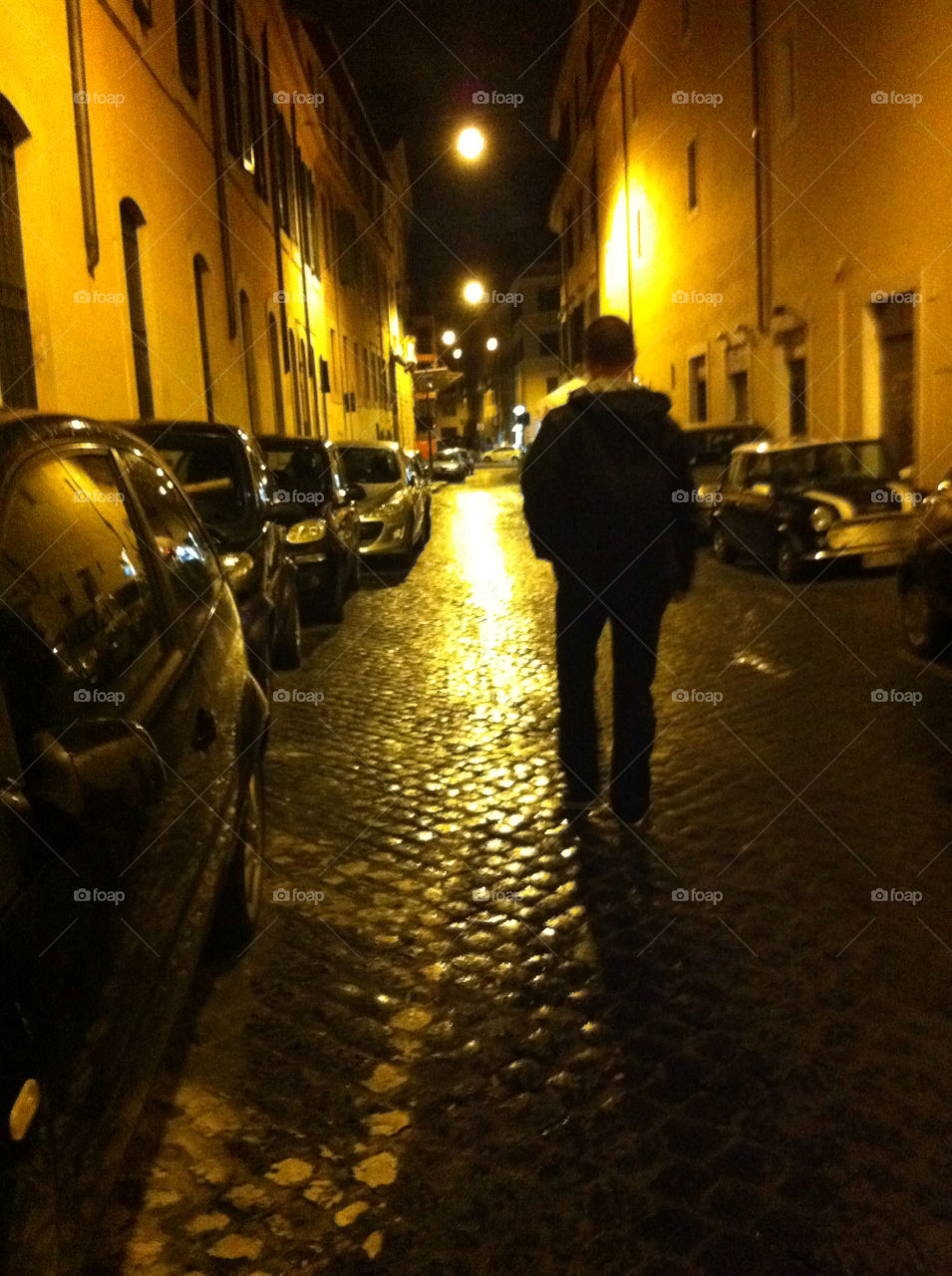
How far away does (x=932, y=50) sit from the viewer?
1430 cm

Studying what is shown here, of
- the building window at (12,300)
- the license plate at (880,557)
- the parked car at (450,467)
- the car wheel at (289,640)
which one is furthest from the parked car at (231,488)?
the parked car at (450,467)

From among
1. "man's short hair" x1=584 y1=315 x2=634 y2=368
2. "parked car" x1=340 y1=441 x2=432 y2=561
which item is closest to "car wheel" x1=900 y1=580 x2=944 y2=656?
"man's short hair" x1=584 y1=315 x2=634 y2=368

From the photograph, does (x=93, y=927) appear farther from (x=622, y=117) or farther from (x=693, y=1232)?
(x=622, y=117)

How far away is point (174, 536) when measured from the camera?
155 inches

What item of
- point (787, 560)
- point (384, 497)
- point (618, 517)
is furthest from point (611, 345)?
point (384, 497)

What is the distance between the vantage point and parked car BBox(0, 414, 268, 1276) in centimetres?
177

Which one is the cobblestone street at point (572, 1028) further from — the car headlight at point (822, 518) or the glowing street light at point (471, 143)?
the glowing street light at point (471, 143)

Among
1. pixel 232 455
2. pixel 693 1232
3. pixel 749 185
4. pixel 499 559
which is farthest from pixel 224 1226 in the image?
pixel 749 185

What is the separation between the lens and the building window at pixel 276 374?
21547 mm

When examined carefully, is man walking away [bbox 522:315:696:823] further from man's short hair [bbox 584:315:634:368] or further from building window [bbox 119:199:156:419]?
building window [bbox 119:199:156:419]

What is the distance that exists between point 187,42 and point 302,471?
7409 millimetres

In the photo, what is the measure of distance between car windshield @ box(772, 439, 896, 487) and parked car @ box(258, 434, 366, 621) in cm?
468

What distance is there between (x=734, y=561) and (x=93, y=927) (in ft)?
45.6

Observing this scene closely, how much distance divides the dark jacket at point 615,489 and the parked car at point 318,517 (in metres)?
5.48
